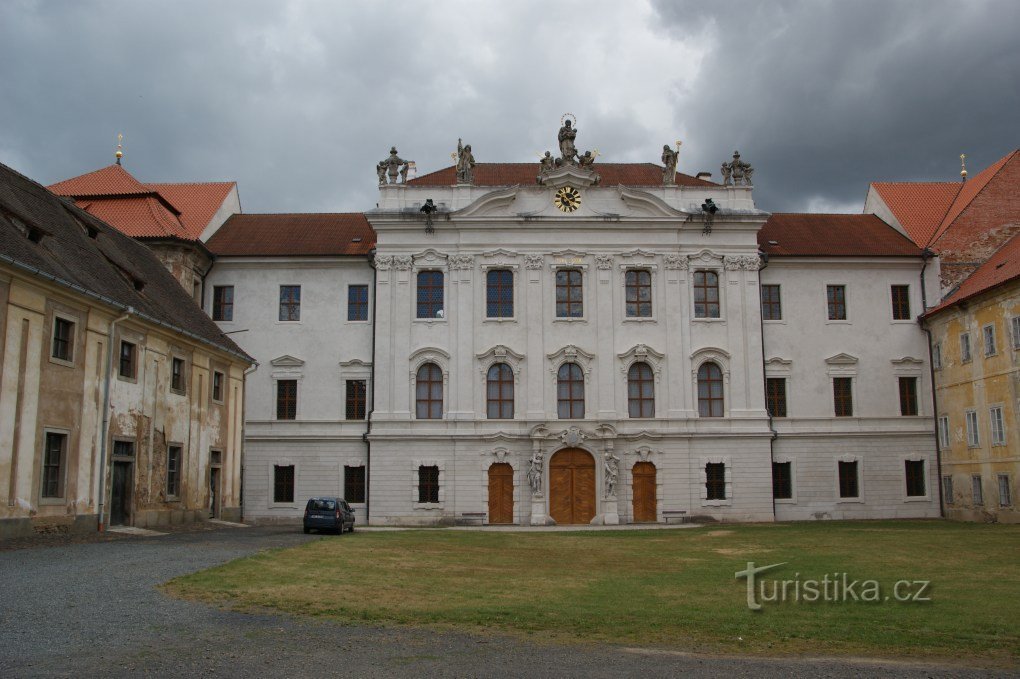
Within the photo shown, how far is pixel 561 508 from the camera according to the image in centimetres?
4131

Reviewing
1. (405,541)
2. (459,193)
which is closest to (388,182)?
(459,193)

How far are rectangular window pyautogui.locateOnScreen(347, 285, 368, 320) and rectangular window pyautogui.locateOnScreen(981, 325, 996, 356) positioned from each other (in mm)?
26601

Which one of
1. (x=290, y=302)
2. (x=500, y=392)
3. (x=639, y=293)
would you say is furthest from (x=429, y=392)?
(x=639, y=293)

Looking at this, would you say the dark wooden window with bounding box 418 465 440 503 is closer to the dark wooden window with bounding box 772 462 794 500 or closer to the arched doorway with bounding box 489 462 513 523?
the arched doorway with bounding box 489 462 513 523

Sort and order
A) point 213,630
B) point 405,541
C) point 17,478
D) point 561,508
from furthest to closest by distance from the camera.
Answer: point 561,508, point 405,541, point 17,478, point 213,630

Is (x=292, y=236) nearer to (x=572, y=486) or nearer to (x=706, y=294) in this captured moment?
(x=572, y=486)

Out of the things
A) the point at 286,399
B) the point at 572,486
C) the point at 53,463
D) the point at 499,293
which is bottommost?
the point at 572,486

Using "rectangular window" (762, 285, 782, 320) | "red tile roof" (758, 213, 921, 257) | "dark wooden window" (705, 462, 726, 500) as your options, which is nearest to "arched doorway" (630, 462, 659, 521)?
"dark wooden window" (705, 462, 726, 500)

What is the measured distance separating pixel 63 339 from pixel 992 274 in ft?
116

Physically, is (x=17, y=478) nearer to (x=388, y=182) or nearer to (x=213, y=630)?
(x=213, y=630)

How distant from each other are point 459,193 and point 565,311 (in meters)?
7.25

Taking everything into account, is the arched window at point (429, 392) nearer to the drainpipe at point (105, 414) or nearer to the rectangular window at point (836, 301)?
the drainpipe at point (105, 414)

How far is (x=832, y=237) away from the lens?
45.8m

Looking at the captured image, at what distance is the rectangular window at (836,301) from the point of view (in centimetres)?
4441
